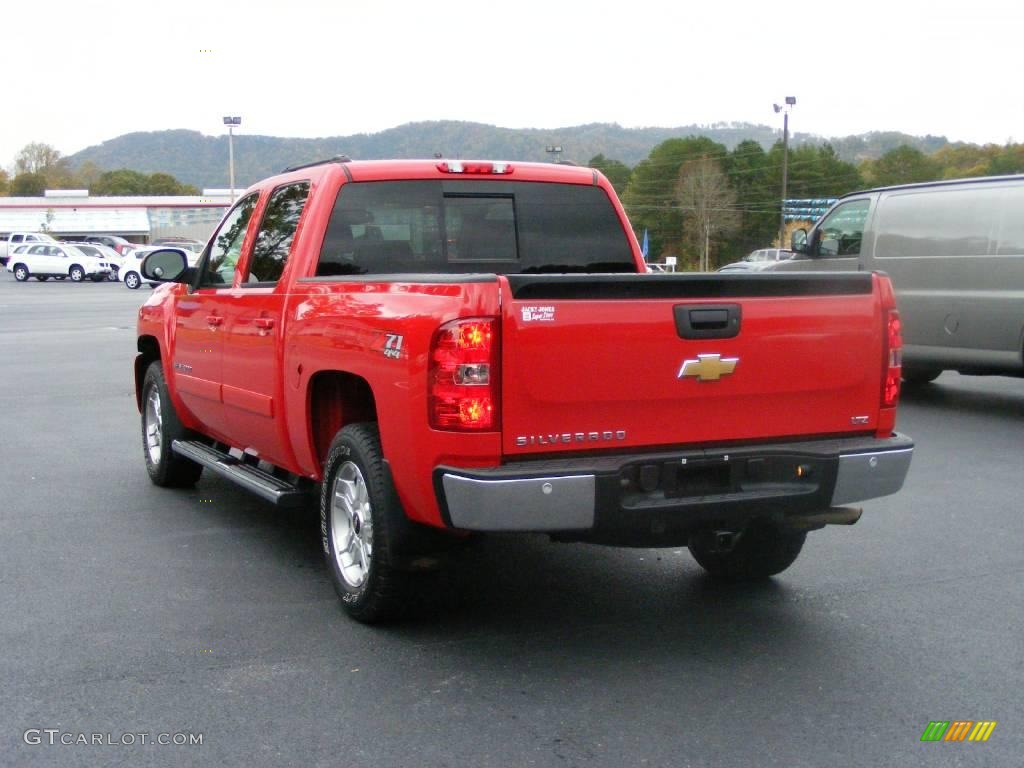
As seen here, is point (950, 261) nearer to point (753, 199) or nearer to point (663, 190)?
point (753, 199)

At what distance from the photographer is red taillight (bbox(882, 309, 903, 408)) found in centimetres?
496

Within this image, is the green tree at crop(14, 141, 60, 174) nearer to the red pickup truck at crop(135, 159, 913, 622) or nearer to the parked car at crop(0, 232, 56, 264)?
the parked car at crop(0, 232, 56, 264)

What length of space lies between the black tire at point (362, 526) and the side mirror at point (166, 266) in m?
2.41

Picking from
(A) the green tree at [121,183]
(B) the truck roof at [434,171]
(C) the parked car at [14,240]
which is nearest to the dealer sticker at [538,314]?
(B) the truck roof at [434,171]

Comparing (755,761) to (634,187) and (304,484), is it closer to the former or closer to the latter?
(304,484)

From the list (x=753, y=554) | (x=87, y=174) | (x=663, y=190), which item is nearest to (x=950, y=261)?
(x=753, y=554)

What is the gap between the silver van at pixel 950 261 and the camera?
10.9 m

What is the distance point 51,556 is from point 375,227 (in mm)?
2478

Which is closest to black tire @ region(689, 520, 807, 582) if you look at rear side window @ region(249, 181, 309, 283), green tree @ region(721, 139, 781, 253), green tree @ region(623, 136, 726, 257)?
rear side window @ region(249, 181, 309, 283)

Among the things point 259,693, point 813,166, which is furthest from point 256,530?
point 813,166

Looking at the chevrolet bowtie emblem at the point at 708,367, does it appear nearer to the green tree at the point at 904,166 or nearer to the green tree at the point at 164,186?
the green tree at the point at 904,166

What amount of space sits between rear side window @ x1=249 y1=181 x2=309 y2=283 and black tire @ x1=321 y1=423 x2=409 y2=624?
1.31 meters

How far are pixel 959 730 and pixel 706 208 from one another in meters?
92.2

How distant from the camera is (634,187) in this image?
106m
